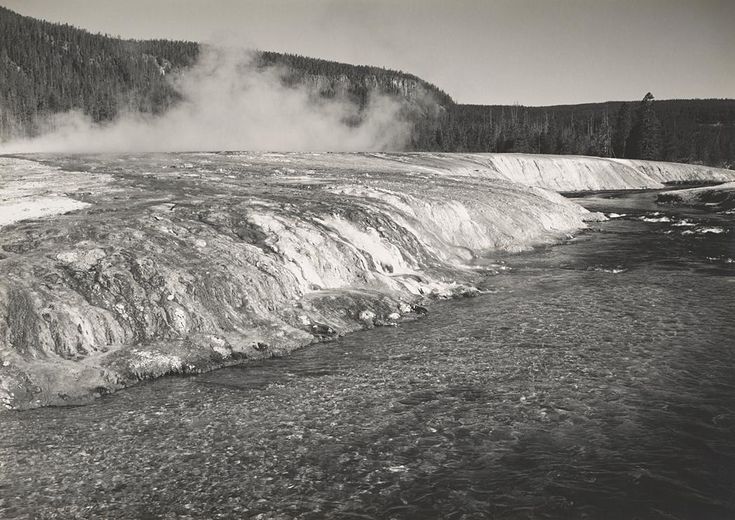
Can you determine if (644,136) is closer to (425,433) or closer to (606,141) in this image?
(606,141)

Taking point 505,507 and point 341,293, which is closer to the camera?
point 505,507

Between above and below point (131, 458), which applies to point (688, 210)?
above

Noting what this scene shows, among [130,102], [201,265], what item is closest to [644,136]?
[201,265]

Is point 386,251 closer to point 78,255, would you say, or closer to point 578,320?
point 578,320

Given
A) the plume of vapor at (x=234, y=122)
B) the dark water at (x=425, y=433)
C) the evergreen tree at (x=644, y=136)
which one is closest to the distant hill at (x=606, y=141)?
the evergreen tree at (x=644, y=136)

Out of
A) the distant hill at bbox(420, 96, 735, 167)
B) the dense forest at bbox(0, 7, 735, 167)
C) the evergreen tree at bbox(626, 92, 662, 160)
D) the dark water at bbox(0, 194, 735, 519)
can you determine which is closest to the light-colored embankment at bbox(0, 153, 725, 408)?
the dark water at bbox(0, 194, 735, 519)

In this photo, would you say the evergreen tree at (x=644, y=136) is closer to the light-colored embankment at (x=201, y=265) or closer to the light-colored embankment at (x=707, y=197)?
the light-colored embankment at (x=707, y=197)

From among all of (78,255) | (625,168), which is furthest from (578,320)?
(625,168)
